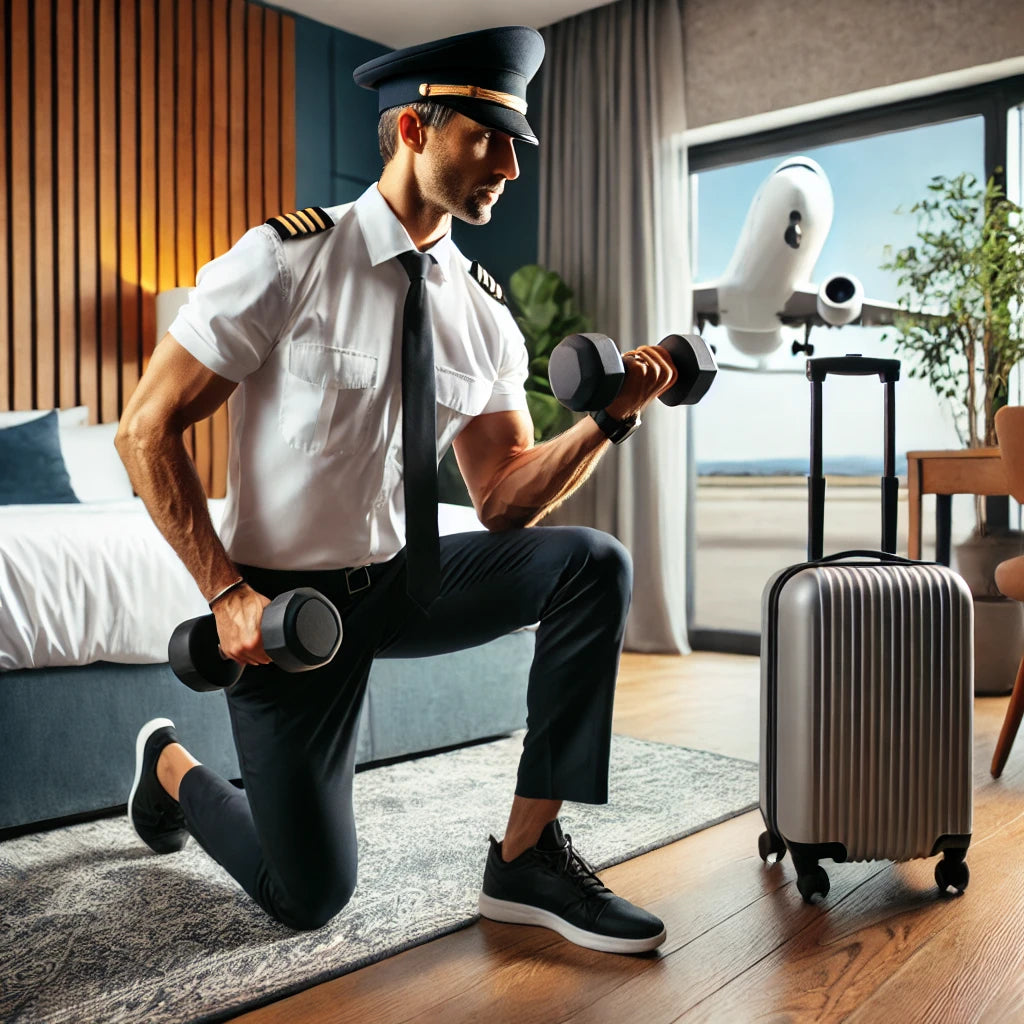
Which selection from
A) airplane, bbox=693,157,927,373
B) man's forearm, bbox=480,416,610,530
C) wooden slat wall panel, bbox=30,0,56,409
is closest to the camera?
man's forearm, bbox=480,416,610,530

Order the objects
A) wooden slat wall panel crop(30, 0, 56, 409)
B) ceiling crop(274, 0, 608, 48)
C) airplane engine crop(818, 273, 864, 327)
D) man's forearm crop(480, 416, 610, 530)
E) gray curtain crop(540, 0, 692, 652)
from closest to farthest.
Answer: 1. man's forearm crop(480, 416, 610, 530)
2. airplane engine crop(818, 273, 864, 327)
3. wooden slat wall panel crop(30, 0, 56, 409)
4. gray curtain crop(540, 0, 692, 652)
5. ceiling crop(274, 0, 608, 48)

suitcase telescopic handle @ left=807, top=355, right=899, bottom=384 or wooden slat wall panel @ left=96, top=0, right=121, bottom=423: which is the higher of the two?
wooden slat wall panel @ left=96, top=0, right=121, bottom=423

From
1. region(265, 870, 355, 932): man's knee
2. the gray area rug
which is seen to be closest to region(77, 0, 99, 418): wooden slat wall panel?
the gray area rug

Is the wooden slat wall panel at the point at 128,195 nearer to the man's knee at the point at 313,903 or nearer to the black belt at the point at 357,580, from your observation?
the black belt at the point at 357,580

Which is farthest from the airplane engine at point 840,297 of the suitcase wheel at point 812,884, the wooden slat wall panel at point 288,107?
the suitcase wheel at point 812,884

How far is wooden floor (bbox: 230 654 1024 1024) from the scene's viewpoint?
1.22 metres

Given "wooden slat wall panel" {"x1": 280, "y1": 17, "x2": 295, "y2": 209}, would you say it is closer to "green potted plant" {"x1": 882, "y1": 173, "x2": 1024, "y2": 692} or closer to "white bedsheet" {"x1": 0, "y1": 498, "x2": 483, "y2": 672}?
"green potted plant" {"x1": 882, "y1": 173, "x2": 1024, "y2": 692}

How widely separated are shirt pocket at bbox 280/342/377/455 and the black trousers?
179 mm

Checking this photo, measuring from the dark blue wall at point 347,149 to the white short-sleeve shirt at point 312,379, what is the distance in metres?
3.39

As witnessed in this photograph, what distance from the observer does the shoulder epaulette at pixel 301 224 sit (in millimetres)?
1375

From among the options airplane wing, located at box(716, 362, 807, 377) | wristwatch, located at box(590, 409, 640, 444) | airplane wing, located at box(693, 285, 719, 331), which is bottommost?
wristwatch, located at box(590, 409, 640, 444)

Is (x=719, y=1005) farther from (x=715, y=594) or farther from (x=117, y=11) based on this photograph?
(x=117, y=11)

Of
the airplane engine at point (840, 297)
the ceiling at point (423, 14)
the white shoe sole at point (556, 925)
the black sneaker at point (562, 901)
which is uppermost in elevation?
the ceiling at point (423, 14)

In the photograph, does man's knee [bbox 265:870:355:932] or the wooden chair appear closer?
man's knee [bbox 265:870:355:932]
